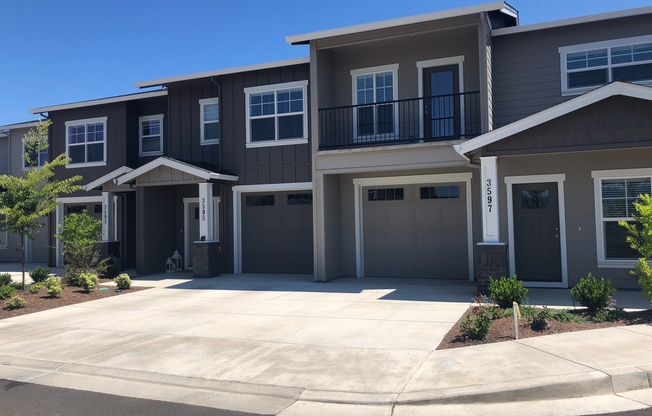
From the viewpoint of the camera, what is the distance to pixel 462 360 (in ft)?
21.1

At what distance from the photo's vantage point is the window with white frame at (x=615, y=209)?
452 inches

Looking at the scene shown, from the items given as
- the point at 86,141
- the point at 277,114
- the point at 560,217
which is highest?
the point at 277,114

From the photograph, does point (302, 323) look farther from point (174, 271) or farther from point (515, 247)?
point (174, 271)

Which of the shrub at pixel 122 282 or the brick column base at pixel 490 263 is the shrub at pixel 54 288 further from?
the brick column base at pixel 490 263

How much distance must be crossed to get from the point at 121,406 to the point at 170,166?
10.8 m

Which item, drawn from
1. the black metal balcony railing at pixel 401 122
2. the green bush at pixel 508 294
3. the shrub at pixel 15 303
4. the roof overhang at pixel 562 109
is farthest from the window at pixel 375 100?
the shrub at pixel 15 303

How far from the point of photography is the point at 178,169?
608 inches

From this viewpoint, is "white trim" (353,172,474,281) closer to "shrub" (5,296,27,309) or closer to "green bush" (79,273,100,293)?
"green bush" (79,273,100,293)

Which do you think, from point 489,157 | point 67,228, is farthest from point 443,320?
point 67,228

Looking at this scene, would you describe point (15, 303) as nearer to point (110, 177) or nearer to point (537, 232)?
point (110, 177)

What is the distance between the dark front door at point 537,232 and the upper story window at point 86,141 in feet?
48.3

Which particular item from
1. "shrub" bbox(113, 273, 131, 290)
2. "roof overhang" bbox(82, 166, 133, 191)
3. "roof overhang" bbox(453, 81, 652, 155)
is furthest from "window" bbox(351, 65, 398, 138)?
"roof overhang" bbox(82, 166, 133, 191)

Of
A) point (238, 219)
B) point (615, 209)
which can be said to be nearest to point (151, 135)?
point (238, 219)

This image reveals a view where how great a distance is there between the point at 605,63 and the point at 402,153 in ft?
17.3
